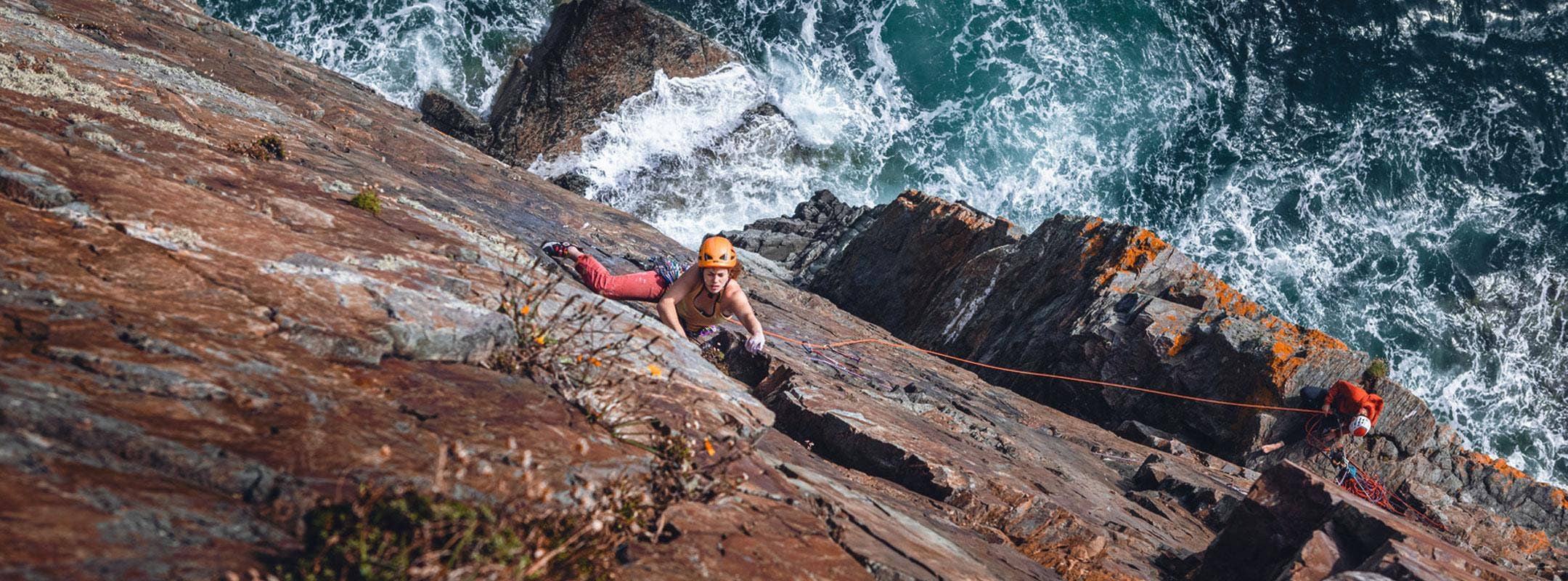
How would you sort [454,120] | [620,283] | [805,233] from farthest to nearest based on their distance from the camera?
[805,233] < [454,120] < [620,283]

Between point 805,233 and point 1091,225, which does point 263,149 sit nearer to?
point 1091,225

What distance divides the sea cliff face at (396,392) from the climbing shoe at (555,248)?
0.15 m

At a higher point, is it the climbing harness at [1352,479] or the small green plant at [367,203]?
the climbing harness at [1352,479]

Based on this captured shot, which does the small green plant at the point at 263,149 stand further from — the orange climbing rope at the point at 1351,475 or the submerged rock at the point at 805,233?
the submerged rock at the point at 805,233

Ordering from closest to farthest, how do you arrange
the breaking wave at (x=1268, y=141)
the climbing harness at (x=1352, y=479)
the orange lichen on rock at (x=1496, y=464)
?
the climbing harness at (x=1352, y=479), the orange lichen on rock at (x=1496, y=464), the breaking wave at (x=1268, y=141)

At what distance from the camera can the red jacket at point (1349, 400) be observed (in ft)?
42.1

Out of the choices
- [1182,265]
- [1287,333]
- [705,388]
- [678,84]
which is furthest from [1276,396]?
[678,84]

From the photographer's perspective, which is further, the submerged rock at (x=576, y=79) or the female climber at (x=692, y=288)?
the submerged rock at (x=576, y=79)

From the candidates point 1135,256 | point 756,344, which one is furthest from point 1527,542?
point 756,344

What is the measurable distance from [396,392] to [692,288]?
4052mm

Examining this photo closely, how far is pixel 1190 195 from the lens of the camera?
31953 mm

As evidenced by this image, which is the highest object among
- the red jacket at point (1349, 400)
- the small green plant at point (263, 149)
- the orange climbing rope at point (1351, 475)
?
the red jacket at point (1349, 400)

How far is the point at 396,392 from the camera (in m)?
3.83

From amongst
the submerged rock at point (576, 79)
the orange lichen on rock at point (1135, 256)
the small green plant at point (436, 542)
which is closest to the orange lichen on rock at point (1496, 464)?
the orange lichen on rock at point (1135, 256)
